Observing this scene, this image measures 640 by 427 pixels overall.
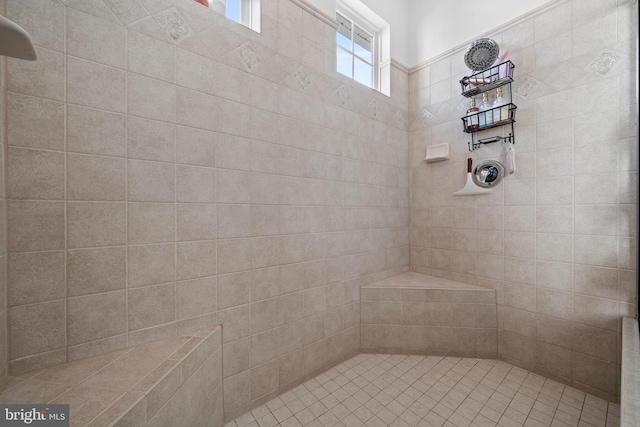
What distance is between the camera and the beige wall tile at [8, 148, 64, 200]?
87 centimetres

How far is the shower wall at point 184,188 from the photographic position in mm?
910

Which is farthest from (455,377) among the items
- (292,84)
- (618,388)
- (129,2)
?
(129,2)

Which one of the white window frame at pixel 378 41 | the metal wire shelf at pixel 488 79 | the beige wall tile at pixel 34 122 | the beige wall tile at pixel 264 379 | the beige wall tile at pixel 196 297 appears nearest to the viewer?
the beige wall tile at pixel 34 122

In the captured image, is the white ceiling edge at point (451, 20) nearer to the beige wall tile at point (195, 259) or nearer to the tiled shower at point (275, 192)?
the tiled shower at point (275, 192)

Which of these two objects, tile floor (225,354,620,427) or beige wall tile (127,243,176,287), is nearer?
beige wall tile (127,243,176,287)

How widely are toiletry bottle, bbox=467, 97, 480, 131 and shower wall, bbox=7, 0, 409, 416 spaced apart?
89 centimetres

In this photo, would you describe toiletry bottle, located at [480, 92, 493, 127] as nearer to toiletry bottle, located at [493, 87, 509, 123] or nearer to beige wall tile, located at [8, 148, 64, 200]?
toiletry bottle, located at [493, 87, 509, 123]

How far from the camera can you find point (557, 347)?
5.22ft

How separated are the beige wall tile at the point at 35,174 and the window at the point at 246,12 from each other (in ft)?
4.05

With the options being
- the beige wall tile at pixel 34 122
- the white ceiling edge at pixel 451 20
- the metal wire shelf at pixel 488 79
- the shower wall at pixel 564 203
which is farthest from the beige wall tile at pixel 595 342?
the beige wall tile at pixel 34 122

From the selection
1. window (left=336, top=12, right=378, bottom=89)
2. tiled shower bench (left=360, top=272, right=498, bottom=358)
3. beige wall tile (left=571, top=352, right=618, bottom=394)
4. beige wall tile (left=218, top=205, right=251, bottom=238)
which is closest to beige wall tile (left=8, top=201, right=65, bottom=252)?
beige wall tile (left=218, top=205, right=251, bottom=238)

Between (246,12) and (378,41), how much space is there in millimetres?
1350

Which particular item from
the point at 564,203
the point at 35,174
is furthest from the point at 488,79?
the point at 35,174

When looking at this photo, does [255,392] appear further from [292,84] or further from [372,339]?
[292,84]
